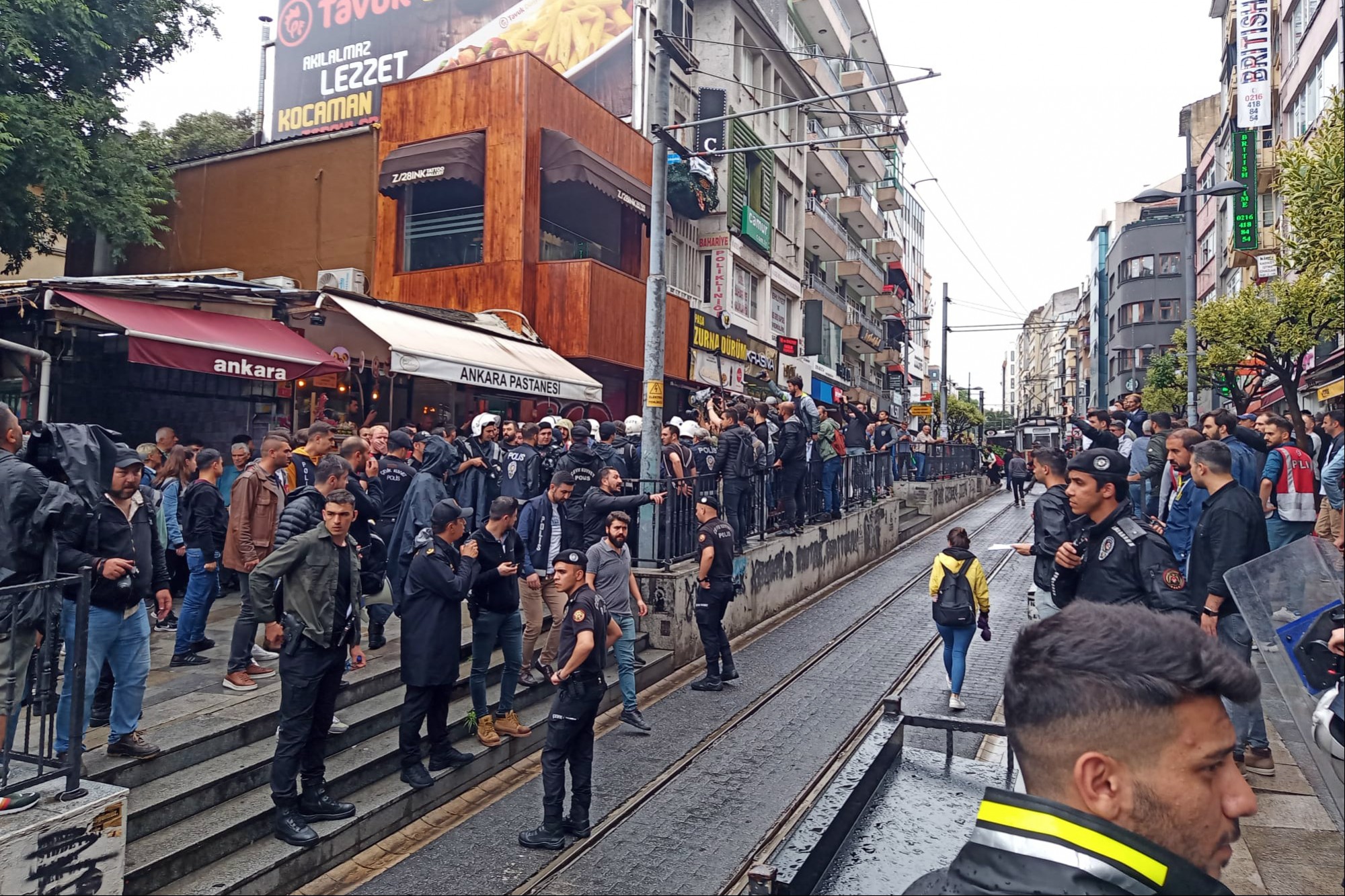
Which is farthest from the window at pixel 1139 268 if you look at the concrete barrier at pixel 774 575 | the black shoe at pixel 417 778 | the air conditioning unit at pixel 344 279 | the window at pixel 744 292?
the black shoe at pixel 417 778

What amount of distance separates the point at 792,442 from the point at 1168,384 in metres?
19.7

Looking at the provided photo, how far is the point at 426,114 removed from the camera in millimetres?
18141

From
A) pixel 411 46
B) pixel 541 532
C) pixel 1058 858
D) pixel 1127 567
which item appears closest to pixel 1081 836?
pixel 1058 858

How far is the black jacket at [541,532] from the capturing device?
8625 mm

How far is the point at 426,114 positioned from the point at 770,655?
14277 mm

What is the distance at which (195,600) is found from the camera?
22.8 ft

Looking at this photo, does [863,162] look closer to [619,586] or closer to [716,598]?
[716,598]

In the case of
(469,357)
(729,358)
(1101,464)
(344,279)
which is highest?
(344,279)

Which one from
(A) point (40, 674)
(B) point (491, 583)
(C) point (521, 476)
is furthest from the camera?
(C) point (521, 476)

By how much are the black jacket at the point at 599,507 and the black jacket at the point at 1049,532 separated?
3803mm

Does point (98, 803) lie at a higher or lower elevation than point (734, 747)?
higher

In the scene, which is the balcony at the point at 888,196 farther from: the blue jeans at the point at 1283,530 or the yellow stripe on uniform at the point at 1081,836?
the yellow stripe on uniform at the point at 1081,836

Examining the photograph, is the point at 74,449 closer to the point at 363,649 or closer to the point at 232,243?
the point at 363,649

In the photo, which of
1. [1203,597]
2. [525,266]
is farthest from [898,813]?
[525,266]
